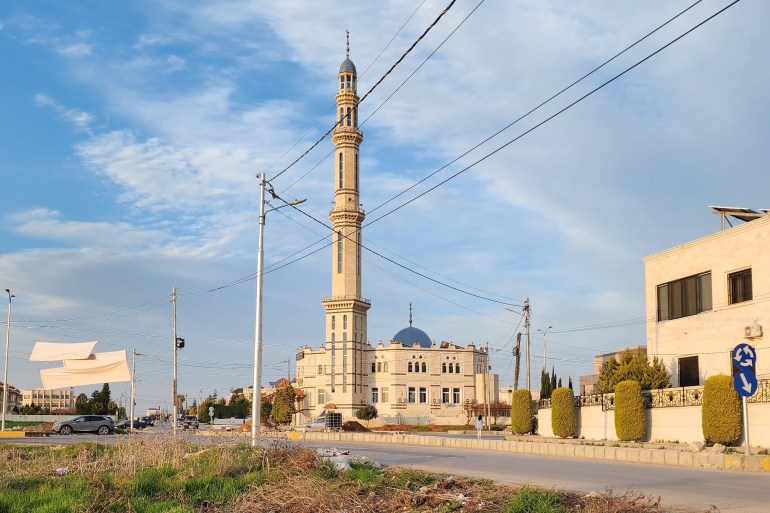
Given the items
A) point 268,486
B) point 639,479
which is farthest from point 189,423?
point 268,486

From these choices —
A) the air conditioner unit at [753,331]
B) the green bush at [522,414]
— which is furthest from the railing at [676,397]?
the green bush at [522,414]

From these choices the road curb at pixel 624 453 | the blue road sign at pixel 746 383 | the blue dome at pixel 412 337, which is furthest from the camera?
the blue dome at pixel 412 337

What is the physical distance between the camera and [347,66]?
98.8m

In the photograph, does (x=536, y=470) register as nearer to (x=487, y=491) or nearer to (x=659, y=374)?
(x=487, y=491)


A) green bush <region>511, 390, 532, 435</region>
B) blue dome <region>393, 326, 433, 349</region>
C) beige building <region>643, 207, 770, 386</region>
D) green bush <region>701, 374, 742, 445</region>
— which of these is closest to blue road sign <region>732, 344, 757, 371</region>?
green bush <region>701, 374, 742, 445</region>

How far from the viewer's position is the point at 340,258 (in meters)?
94.9

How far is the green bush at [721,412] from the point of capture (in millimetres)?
24344

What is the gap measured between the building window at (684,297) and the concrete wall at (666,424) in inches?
186

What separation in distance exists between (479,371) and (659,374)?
7177 cm

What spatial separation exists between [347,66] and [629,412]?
76.4 meters

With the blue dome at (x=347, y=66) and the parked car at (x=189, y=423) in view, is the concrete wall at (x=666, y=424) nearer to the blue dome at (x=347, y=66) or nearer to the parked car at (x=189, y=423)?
the parked car at (x=189, y=423)

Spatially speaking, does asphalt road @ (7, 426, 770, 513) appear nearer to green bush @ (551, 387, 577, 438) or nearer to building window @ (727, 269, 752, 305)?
building window @ (727, 269, 752, 305)

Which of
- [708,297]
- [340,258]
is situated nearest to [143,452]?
[708,297]

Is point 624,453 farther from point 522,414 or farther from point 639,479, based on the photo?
point 522,414
